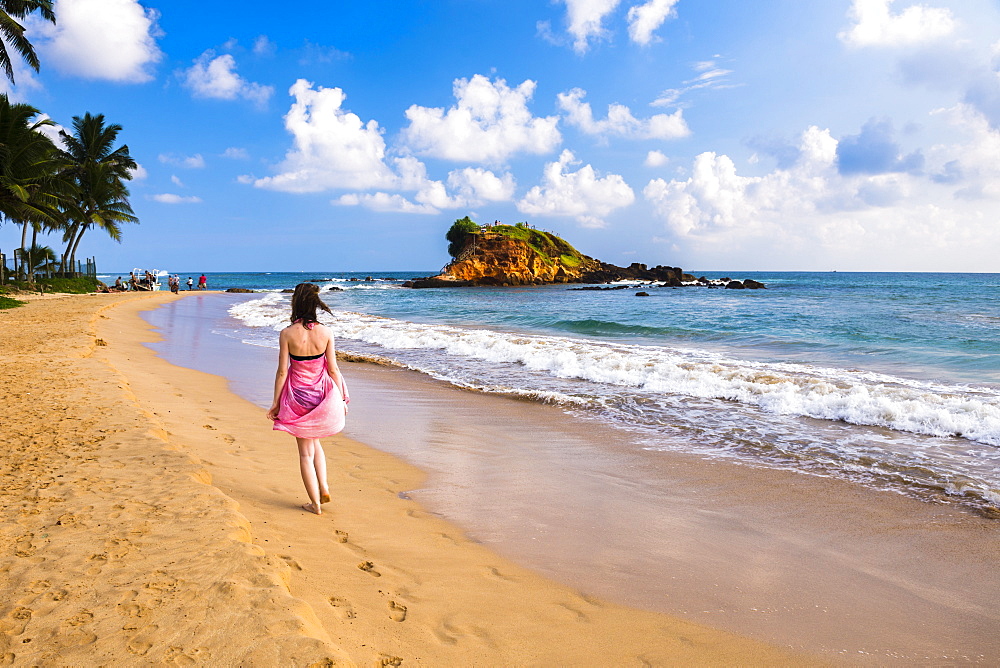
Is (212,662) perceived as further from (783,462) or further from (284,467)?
(783,462)

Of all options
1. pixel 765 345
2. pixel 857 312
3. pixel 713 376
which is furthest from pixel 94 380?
pixel 857 312

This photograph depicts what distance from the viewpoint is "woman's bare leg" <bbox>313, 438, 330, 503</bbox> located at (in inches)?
170

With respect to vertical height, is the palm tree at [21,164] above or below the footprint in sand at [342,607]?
above

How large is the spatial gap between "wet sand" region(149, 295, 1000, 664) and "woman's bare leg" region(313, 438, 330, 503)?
0.82 metres

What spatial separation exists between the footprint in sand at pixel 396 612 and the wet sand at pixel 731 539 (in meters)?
1.00

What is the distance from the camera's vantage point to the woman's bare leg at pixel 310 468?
420cm

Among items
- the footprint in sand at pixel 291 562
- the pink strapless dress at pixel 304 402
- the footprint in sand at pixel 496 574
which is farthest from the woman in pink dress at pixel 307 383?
the footprint in sand at pixel 496 574

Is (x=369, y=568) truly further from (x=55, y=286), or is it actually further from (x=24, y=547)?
(x=55, y=286)

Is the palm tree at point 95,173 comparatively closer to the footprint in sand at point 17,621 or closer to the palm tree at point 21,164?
the palm tree at point 21,164

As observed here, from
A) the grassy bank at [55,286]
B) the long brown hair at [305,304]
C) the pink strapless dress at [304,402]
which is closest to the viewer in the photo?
the long brown hair at [305,304]

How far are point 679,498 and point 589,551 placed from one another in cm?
144

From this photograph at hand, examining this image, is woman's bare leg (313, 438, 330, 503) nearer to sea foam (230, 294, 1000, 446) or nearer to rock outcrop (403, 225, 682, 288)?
sea foam (230, 294, 1000, 446)

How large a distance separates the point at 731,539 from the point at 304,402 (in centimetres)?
332

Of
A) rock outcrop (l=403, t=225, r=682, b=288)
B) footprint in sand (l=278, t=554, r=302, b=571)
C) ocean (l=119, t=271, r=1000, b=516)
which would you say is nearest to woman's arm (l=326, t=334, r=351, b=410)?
footprint in sand (l=278, t=554, r=302, b=571)
